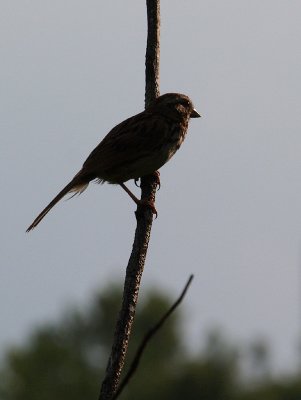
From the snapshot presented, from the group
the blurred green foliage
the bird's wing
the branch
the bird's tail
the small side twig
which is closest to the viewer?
the small side twig

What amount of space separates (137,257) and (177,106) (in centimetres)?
353

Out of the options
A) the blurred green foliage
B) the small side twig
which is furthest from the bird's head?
the blurred green foliage

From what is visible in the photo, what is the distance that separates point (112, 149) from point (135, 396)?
54300mm

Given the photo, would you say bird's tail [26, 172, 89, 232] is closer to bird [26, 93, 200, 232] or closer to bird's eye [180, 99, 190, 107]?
bird [26, 93, 200, 232]

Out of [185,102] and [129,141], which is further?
[185,102]

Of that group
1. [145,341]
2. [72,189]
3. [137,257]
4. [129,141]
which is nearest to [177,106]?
[129,141]

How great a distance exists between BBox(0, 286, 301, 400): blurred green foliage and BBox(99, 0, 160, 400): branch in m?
51.7

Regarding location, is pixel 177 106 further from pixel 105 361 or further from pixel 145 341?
pixel 105 361

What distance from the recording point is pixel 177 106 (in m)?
9.48

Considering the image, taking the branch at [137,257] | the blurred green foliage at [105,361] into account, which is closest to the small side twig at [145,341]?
the branch at [137,257]

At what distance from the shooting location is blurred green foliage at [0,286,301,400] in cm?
6247

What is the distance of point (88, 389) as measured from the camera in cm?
6041

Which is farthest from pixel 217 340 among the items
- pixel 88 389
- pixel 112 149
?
pixel 112 149

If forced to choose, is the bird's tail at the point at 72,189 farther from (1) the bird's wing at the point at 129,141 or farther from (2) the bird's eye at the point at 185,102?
(2) the bird's eye at the point at 185,102
